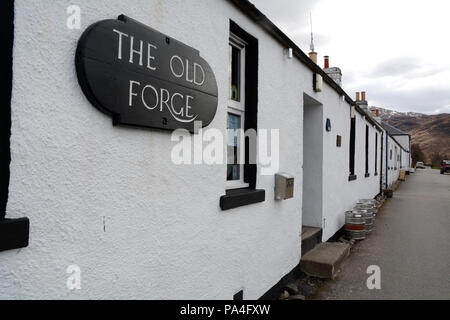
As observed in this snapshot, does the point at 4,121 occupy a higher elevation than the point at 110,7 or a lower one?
lower

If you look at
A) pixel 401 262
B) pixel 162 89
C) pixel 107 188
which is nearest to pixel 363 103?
pixel 401 262

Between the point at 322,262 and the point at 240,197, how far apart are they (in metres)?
2.48

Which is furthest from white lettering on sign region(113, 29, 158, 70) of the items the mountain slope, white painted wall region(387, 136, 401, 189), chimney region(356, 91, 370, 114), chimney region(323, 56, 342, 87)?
the mountain slope

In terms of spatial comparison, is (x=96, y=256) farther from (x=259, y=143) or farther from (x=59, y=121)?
(x=259, y=143)

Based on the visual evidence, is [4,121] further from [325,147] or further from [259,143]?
[325,147]

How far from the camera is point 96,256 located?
1890 millimetres

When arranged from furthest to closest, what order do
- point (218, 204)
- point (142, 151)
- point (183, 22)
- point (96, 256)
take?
point (218, 204), point (183, 22), point (142, 151), point (96, 256)

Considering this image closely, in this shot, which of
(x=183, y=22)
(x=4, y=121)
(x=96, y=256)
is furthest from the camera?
(x=183, y=22)

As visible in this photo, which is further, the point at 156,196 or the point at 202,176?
the point at 202,176

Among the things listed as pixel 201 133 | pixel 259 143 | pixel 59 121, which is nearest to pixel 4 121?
pixel 59 121

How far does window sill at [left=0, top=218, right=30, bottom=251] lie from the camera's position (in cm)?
143

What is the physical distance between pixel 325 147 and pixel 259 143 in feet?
10.3

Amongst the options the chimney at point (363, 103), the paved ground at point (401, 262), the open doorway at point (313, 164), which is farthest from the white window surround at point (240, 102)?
the chimney at point (363, 103)

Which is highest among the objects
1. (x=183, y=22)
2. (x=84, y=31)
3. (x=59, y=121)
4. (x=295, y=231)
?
(x=183, y=22)
